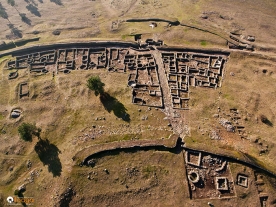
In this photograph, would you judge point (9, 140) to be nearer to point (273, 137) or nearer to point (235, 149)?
point (235, 149)

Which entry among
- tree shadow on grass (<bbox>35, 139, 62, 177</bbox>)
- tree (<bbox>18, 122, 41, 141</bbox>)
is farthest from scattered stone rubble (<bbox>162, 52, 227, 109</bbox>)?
tree (<bbox>18, 122, 41, 141</bbox>)

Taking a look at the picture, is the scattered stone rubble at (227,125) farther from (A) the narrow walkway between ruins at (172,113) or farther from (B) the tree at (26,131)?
(B) the tree at (26,131)

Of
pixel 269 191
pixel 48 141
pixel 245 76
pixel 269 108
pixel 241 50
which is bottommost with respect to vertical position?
pixel 269 191

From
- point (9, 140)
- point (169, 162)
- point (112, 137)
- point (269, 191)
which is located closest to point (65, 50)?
point (9, 140)

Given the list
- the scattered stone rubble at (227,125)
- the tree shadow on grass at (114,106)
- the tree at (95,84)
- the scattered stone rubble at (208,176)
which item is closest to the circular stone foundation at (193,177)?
the scattered stone rubble at (208,176)

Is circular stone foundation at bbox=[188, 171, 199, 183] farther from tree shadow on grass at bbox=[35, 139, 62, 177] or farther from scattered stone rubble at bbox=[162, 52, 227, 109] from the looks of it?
tree shadow on grass at bbox=[35, 139, 62, 177]
